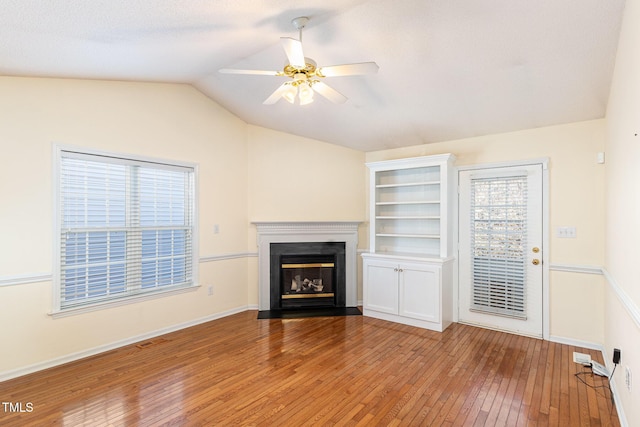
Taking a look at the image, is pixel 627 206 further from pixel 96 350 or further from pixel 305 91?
pixel 96 350

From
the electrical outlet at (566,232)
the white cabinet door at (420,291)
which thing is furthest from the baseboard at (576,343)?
the white cabinet door at (420,291)

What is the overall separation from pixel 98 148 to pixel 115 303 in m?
1.62

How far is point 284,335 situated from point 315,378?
108 cm

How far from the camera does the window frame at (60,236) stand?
119 inches

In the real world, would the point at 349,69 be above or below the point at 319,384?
above

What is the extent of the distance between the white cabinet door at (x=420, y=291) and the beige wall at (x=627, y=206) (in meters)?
1.66

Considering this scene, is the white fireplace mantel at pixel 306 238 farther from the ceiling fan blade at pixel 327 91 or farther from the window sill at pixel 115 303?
the ceiling fan blade at pixel 327 91

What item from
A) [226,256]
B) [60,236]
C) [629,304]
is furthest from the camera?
[226,256]

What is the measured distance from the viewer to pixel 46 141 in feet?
9.69

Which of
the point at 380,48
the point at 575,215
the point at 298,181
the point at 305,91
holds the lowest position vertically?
the point at 575,215

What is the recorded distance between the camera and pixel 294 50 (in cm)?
213

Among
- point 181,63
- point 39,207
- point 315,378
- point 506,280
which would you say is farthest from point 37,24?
point 506,280

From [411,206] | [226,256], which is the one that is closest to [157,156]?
[226,256]

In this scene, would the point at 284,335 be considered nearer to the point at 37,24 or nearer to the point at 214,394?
the point at 214,394
